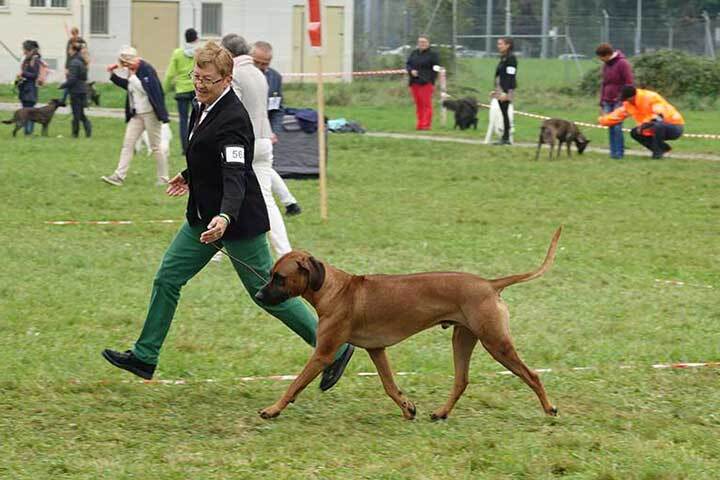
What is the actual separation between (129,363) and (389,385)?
141 centimetres

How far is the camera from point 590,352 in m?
8.12

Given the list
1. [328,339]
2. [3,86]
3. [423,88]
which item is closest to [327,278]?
[328,339]

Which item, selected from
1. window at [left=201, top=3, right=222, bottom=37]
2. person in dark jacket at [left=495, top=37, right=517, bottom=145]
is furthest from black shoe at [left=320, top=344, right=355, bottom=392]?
window at [left=201, top=3, right=222, bottom=37]

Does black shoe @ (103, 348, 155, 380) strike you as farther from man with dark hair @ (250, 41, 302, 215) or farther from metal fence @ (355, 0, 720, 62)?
metal fence @ (355, 0, 720, 62)

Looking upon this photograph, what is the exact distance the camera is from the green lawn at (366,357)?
5.79 meters

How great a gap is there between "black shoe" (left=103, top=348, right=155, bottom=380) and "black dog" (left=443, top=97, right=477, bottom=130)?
2064 centimetres

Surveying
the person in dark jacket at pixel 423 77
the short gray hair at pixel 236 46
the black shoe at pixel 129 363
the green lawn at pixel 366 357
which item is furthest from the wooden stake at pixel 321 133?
the person in dark jacket at pixel 423 77

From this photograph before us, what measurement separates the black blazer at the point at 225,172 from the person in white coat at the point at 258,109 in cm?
268

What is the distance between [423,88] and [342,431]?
2111cm

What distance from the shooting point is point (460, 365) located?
6.49m

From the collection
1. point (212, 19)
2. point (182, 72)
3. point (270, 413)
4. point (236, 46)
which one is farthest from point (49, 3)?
point (270, 413)

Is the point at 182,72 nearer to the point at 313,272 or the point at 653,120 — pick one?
the point at 653,120

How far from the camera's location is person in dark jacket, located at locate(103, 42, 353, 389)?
6.41 meters

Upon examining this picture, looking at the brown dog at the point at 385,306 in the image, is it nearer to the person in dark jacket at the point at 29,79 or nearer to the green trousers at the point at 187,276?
the green trousers at the point at 187,276
